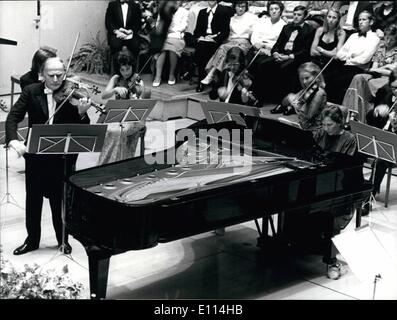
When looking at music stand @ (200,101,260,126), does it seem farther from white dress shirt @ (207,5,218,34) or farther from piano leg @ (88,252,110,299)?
white dress shirt @ (207,5,218,34)

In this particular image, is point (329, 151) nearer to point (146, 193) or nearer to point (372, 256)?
point (372, 256)

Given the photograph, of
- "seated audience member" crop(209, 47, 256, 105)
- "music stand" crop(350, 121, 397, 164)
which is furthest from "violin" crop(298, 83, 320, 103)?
"seated audience member" crop(209, 47, 256, 105)

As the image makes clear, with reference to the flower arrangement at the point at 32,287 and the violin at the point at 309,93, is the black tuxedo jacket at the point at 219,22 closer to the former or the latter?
the violin at the point at 309,93

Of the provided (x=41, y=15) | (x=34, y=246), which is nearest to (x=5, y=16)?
(x=41, y=15)

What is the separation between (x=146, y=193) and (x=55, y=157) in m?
1.05

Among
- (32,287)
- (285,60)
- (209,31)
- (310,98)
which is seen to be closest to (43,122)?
(32,287)

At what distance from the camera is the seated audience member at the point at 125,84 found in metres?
6.48

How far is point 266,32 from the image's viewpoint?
9117 mm

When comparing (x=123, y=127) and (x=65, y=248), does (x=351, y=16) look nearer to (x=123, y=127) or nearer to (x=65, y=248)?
(x=123, y=127)

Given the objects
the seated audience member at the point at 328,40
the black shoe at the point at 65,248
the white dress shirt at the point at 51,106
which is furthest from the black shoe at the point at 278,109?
the white dress shirt at the point at 51,106

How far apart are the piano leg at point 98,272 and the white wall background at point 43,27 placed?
595cm
